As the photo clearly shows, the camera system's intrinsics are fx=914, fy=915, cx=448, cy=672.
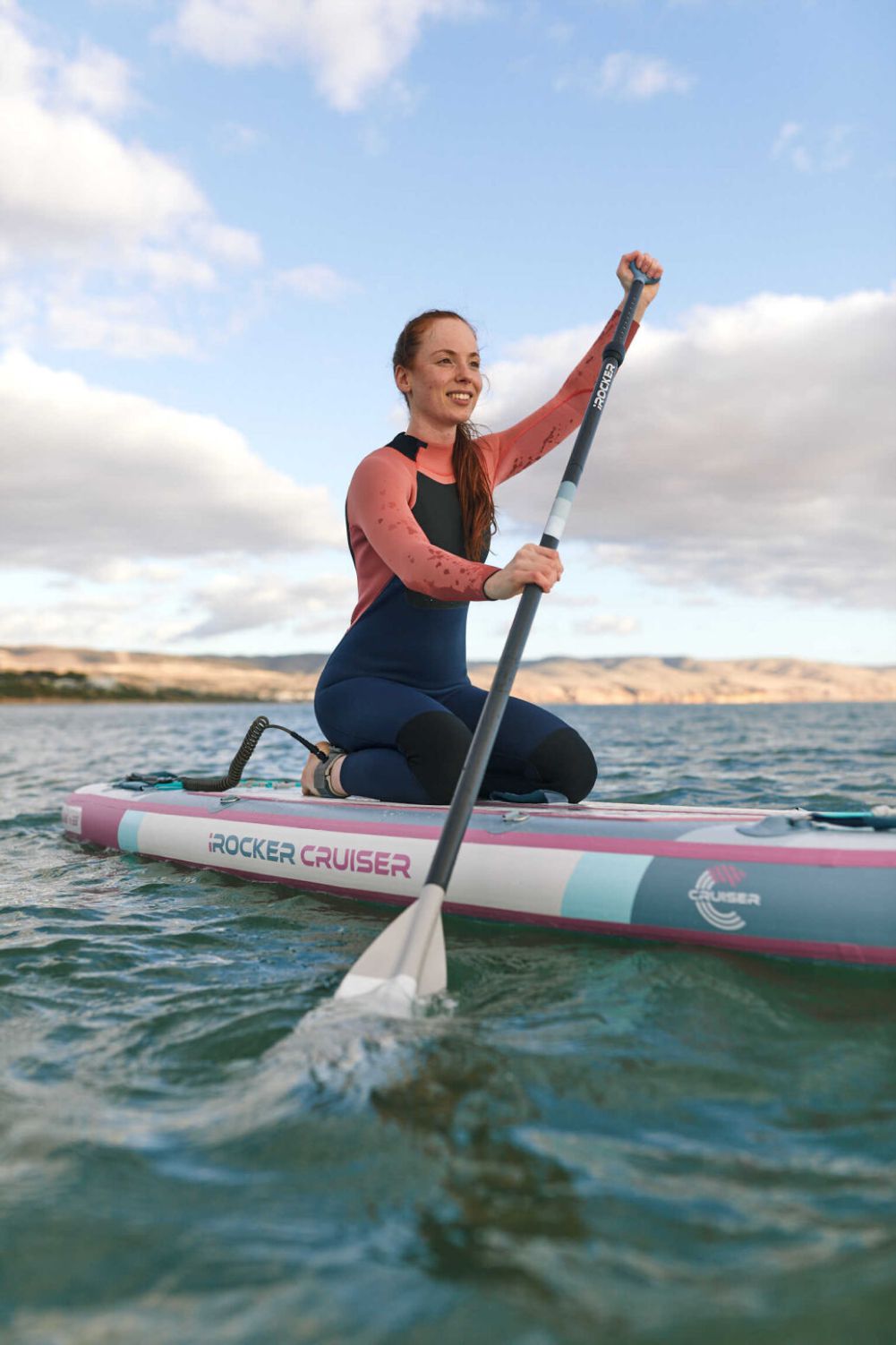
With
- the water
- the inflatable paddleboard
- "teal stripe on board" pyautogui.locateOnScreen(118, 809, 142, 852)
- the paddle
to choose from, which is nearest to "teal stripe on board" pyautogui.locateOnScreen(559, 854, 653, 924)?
the inflatable paddleboard

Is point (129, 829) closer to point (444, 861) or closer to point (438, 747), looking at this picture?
point (438, 747)

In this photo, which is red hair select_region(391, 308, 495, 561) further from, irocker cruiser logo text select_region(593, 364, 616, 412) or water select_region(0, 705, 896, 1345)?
water select_region(0, 705, 896, 1345)

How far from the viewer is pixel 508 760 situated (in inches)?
180

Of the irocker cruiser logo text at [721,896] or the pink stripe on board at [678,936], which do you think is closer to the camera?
the pink stripe on board at [678,936]

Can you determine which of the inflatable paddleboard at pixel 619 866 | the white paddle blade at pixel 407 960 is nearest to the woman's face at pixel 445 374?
the inflatable paddleboard at pixel 619 866

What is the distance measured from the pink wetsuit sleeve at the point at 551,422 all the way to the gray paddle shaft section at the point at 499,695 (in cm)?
66

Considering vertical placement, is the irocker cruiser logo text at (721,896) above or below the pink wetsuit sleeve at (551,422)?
below

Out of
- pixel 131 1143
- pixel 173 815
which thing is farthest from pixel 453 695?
pixel 131 1143

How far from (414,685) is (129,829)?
2394mm

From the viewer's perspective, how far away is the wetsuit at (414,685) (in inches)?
164

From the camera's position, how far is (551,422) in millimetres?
5082

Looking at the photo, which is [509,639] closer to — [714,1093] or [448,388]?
[448,388]

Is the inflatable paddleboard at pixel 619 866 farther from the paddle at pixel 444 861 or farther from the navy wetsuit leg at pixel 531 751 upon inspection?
the paddle at pixel 444 861

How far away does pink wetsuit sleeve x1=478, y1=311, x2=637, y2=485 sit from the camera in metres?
5.02
